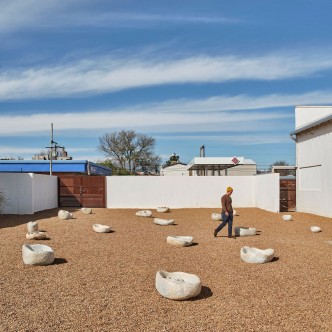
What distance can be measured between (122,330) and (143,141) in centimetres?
5794

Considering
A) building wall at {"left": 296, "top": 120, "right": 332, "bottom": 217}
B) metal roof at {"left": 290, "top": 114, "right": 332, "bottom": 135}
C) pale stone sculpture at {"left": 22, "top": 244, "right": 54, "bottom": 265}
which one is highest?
metal roof at {"left": 290, "top": 114, "right": 332, "bottom": 135}

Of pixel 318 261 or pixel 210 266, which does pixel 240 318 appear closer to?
pixel 210 266

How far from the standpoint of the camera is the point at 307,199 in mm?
20359

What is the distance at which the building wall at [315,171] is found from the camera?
18.1m

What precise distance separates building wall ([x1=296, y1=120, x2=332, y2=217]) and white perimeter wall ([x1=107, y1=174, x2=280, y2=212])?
3.48 metres

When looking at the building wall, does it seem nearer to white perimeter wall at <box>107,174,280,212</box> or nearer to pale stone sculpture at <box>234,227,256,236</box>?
white perimeter wall at <box>107,174,280,212</box>

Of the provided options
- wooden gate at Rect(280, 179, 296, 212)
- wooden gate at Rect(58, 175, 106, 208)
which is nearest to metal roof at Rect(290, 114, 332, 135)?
wooden gate at Rect(280, 179, 296, 212)

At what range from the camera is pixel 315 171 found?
19.6 m

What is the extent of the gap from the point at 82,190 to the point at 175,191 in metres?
5.84

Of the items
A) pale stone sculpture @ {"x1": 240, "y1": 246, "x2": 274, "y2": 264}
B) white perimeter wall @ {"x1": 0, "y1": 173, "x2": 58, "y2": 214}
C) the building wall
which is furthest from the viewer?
white perimeter wall @ {"x1": 0, "y1": 173, "x2": 58, "y2": 214}

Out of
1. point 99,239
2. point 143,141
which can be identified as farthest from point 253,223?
point 143,141

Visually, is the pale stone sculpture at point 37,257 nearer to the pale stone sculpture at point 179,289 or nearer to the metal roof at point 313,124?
the pale stone sculpture at point 179,289

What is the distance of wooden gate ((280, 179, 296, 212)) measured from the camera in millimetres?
22016

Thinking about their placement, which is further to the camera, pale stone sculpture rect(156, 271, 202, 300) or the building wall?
the building wall
